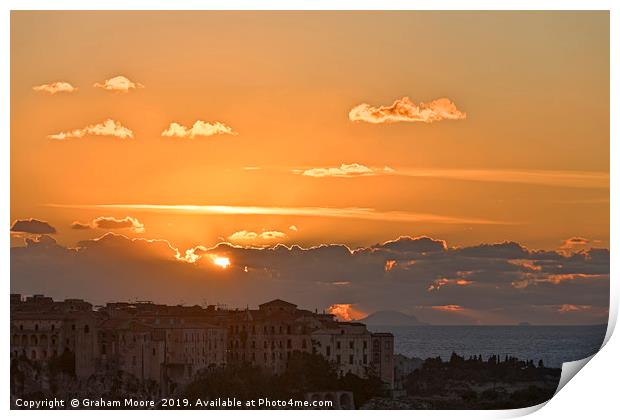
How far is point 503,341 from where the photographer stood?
32.2ft

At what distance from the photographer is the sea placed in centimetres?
945

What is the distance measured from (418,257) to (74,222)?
2098 millimetres

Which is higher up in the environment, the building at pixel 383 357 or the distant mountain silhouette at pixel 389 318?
the distant mountain silhouette at pixel 389 318

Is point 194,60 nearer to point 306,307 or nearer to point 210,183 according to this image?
point 210,183

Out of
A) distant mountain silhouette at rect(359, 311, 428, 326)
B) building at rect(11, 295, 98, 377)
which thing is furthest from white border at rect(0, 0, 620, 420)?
distant mountain silhouette at rect(359, 311, 428, 326)

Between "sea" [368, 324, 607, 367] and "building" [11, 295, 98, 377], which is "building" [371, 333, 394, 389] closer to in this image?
"sea" [368, 324, 607, 367]

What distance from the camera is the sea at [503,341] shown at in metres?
9.45

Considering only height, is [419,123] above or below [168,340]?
above

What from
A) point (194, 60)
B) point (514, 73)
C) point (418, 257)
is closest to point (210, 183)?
point (194, 60)
